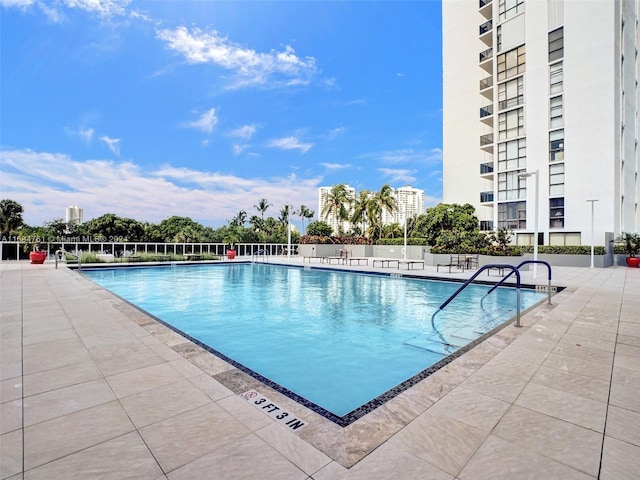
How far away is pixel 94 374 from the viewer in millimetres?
2963

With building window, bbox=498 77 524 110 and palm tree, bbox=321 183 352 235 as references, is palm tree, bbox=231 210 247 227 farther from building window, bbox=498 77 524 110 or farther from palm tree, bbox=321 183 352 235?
building window, bbox=498 77 524 110

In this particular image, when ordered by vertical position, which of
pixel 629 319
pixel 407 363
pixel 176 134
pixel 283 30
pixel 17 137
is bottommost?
pixel 407 363

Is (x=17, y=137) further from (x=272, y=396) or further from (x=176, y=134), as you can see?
(x=272, y=396)

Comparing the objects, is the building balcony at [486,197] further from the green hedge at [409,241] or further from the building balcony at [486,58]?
the building balcony at [486,58]

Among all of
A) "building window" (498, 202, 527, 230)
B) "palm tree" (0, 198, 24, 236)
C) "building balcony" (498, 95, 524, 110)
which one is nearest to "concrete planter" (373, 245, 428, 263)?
"building window" (498, 202, 527, 230)

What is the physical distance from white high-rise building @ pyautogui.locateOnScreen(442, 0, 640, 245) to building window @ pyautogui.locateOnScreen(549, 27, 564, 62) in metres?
0.06

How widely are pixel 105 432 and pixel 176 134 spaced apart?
33928 millimetres

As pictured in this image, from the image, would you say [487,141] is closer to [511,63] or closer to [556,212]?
[511,63]

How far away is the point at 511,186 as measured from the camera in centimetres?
2342

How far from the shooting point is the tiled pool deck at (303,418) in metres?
1.72

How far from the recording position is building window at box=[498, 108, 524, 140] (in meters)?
23.1

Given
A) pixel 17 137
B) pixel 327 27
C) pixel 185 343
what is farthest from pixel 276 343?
pixel 17 137

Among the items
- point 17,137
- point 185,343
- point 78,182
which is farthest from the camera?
point 78,182

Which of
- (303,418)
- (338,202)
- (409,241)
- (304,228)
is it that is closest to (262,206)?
(304,228)
